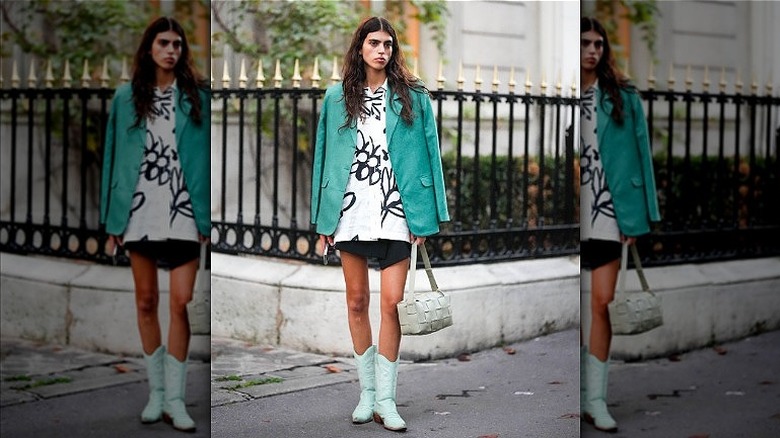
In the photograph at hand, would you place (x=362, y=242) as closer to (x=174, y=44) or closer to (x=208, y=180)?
(x=208, y=180)

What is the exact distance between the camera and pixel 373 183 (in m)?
4.49

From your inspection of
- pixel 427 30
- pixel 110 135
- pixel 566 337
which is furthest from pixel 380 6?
pixel 566 337

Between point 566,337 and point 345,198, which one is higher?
point 345,198

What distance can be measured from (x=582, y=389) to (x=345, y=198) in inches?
54.2

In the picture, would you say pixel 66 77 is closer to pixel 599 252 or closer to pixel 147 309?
pixel 147 309

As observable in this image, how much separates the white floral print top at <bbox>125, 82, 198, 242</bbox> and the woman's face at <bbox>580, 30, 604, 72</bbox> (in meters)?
1.78

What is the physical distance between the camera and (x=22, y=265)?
4.54 metres

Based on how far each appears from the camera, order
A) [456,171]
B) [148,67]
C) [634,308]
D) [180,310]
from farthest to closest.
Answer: [456,171]
[634,308]
[180,310]
[148,67]

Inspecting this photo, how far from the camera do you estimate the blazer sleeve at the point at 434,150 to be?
4.54 meters

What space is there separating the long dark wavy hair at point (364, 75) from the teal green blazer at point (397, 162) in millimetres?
24

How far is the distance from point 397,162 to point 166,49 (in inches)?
42.0

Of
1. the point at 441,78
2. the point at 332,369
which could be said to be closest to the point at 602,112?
the point at 441,78

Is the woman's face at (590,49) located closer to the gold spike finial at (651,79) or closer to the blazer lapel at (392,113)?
the gold spike finial at (651,79)

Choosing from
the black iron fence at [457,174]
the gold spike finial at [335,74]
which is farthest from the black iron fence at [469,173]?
the gold spike finial at [335,74]
